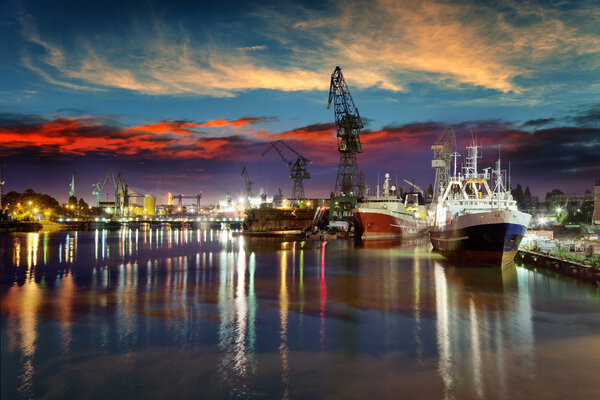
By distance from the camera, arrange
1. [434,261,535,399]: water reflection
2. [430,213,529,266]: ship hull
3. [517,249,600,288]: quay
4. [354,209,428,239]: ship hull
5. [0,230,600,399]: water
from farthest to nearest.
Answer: [354,209,428,239]: ship hull < [430,213,529,266]: ship hull < [517,249,600,288]: quay < [434,261,535,399]: water reflection < [0,230,600,399]: water

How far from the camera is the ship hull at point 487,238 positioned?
35406 mm

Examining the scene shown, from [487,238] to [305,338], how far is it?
26.1 metres

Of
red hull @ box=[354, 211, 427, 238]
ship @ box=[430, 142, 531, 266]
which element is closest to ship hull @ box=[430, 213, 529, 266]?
ship @ box=[430, 142, 531, 266]

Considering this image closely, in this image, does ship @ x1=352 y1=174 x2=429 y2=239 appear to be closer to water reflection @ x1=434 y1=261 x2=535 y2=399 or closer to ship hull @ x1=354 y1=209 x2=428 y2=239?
ship hull @ x1=354 y1=209 x2=428 y2=239

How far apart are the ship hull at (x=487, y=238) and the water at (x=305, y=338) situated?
380 centimetres

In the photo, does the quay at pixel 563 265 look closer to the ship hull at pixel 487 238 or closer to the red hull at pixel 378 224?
the ship hull at pixel 487 238

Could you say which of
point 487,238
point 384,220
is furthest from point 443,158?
point 487,238

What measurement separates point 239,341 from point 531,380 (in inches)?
421

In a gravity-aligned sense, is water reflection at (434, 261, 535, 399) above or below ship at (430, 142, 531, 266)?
below

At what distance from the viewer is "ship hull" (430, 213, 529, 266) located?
116 ft

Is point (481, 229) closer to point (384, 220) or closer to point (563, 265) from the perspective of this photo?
point (563, 265)

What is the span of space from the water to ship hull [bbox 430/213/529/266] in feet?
12.5

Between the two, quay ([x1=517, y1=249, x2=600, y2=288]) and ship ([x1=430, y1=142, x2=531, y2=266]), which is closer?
quay ([x1=517, y1=249, x2=600, y2=288])

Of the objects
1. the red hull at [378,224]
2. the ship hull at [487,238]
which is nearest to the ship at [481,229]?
the ship hull at [487,238]
